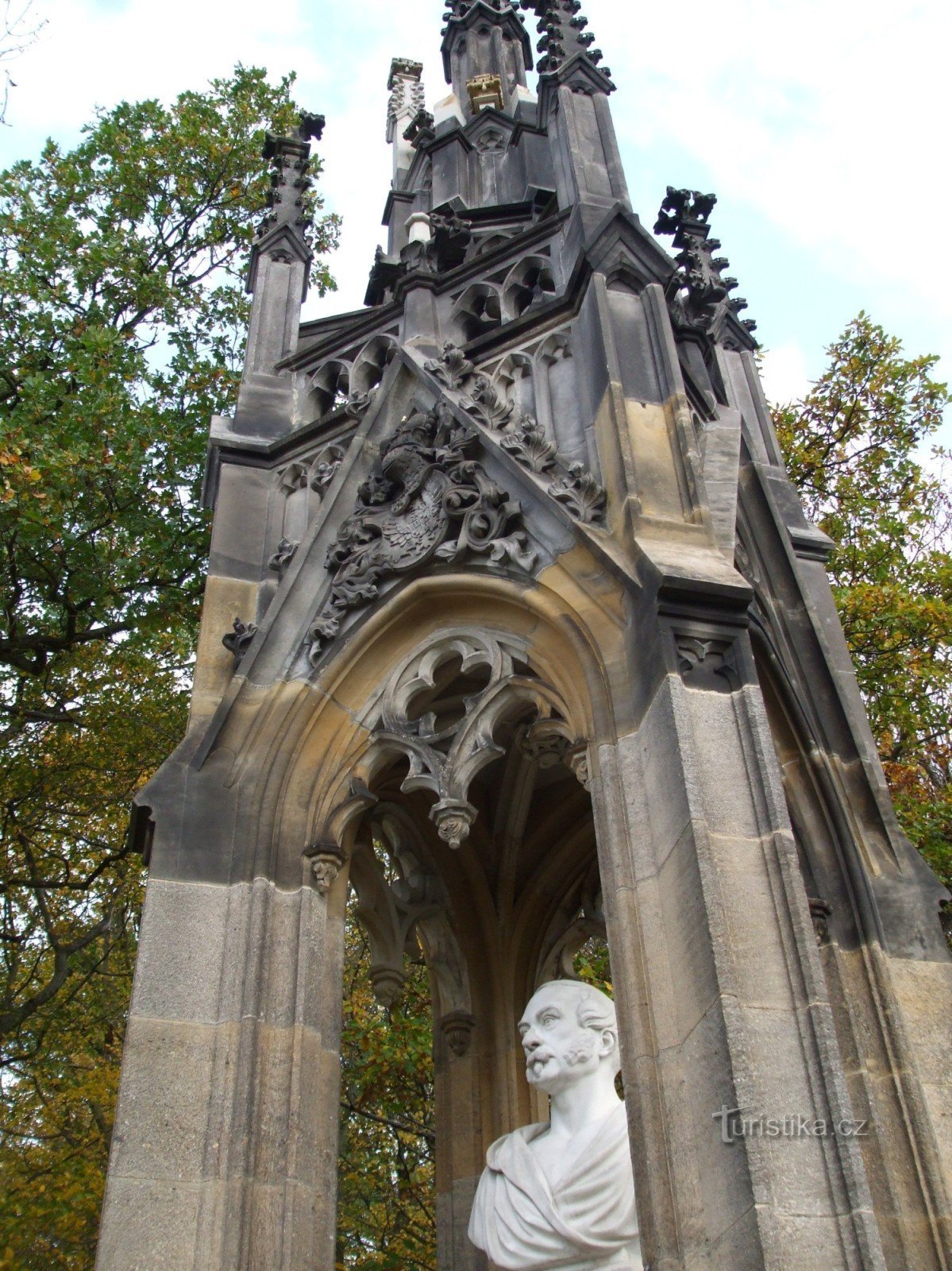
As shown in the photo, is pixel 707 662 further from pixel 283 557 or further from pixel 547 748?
pixel 283 557

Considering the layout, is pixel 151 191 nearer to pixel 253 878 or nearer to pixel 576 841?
pixel 576 841

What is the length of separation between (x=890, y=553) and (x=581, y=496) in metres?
8.23

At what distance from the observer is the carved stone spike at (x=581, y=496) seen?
23.4 feet

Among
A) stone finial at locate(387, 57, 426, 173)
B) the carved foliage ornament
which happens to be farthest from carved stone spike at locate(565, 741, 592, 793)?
stone finial at locate(387, 57, 426, 173)

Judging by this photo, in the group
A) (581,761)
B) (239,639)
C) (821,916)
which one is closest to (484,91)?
(239,639)

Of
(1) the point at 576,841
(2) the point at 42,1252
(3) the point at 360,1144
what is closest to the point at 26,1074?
(2) the point at 42,1252

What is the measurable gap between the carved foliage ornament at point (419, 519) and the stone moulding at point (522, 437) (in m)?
0.18

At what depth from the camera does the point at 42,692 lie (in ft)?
45.9

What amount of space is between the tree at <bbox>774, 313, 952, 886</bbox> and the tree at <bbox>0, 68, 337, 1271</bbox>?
6582mm

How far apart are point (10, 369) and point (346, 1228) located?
1069 cm

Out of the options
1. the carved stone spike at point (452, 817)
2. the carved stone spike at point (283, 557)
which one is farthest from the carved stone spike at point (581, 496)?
the carved stone spike at point (283, 557)

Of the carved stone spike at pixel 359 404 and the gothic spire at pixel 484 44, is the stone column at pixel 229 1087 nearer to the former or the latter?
the carved stone spike at pixel 359 404

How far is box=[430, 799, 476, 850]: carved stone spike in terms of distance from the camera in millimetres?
6785

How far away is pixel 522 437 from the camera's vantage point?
7629 millimetres
